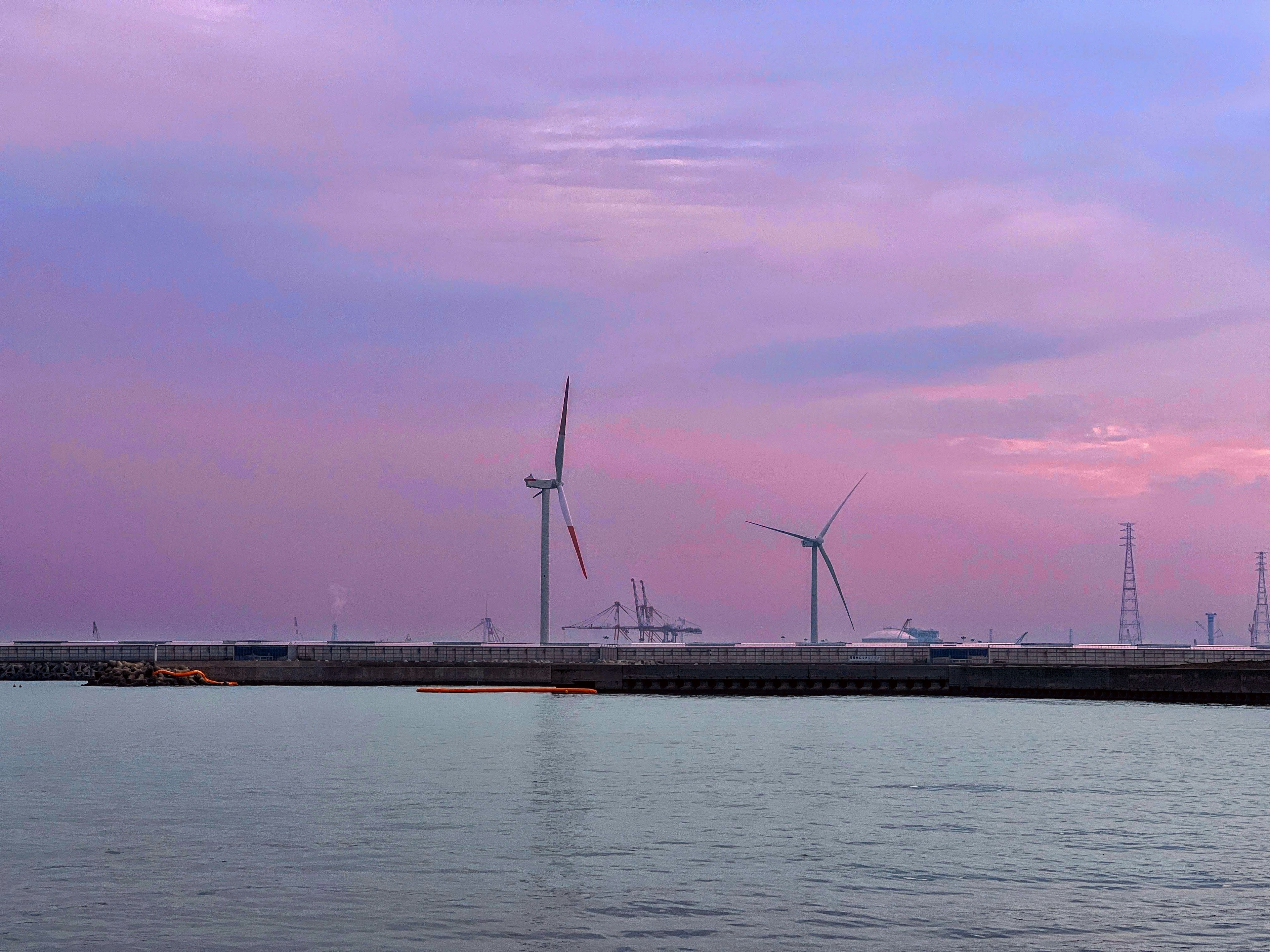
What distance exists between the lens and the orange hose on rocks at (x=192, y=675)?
455 feet

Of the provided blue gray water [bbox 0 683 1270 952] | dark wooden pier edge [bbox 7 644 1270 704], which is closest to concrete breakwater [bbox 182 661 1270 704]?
dark wooden pier edge [bbox 7 644 1270 704]

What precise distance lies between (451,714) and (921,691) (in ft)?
162

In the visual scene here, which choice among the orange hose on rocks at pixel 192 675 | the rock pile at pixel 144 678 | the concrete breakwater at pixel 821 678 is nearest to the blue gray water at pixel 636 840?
the concrete breakwater at pixel 821 678

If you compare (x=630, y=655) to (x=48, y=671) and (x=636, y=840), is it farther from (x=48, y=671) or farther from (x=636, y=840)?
(x=636, y=840)

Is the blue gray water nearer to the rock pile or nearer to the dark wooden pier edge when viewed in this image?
the dark wooden pier edge

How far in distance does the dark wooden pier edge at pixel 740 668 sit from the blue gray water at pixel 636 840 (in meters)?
36.3

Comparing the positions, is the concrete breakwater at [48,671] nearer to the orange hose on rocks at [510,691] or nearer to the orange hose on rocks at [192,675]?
the orange hose on rocks at [192,675]

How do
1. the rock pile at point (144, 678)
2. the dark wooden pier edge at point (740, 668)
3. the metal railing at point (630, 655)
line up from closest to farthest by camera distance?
the dark wooden pier edge at point (740, 668), the rock pile at point (144, 678), the metal railing at point (630, 655)

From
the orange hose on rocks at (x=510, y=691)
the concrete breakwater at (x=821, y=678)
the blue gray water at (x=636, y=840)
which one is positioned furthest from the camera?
the orange hose on rocks at (x=510, y=691)

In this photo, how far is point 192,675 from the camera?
454ft

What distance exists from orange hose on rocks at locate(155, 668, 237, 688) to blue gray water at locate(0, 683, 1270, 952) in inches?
2441

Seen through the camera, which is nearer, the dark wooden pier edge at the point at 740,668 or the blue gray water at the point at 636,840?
the blue gray water at the point at 636,840

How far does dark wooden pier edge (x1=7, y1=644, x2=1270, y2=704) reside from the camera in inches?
4466

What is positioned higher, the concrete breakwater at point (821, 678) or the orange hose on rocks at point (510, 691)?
the concrete breakwater at point (821, 678)
